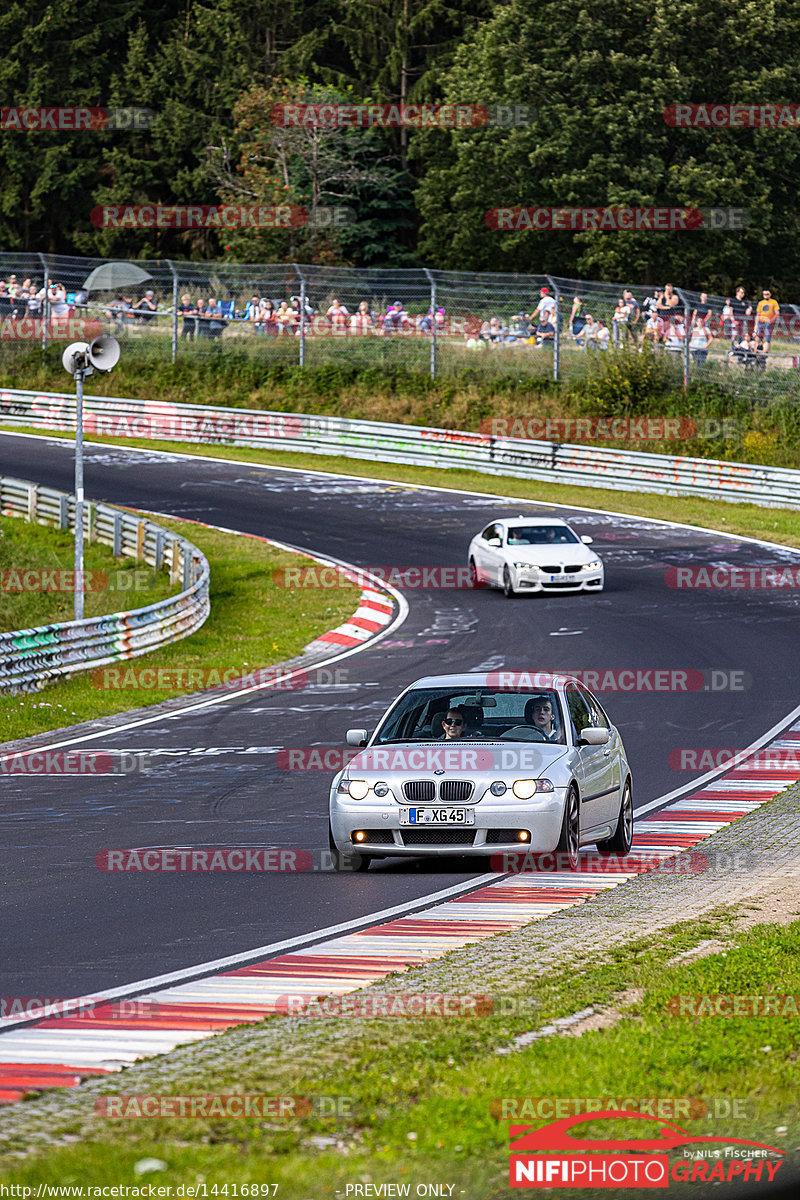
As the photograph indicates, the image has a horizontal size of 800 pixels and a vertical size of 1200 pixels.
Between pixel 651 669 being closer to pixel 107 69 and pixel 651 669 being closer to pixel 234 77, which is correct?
pixel 234 77

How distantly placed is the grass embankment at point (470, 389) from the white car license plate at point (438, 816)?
101 ft

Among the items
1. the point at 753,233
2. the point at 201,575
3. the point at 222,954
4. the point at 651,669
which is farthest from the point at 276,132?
the point at 222,954

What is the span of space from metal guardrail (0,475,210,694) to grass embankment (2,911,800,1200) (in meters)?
14.4

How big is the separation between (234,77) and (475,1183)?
7312cm

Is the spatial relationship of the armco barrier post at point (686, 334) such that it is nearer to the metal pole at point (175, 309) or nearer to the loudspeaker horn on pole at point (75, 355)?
the metal pole at point (175, 309)

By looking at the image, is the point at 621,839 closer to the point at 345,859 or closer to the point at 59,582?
the point at 345,859

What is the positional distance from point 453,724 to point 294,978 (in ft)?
14.0

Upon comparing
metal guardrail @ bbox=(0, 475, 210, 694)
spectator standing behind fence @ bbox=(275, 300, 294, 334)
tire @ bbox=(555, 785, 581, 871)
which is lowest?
metal guardrail @ bbox=(0, 475, 210, 694)

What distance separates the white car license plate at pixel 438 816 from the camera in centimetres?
1109

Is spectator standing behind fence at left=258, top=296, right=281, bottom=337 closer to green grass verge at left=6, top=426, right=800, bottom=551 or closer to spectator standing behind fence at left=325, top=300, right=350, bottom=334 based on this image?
spectator standing behind fence at left=325, top=300, right=350, bottom=334

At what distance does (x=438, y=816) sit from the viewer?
11125 mm

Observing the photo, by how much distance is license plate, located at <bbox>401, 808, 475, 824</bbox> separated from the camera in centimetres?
1109

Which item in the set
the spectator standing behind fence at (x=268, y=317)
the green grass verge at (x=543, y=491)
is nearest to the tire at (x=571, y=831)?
the green grass verge at (x=543, y=491)

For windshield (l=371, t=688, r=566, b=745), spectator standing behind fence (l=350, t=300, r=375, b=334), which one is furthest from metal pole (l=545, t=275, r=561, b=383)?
windshield (l=371, t=688, r=566, b=745)
